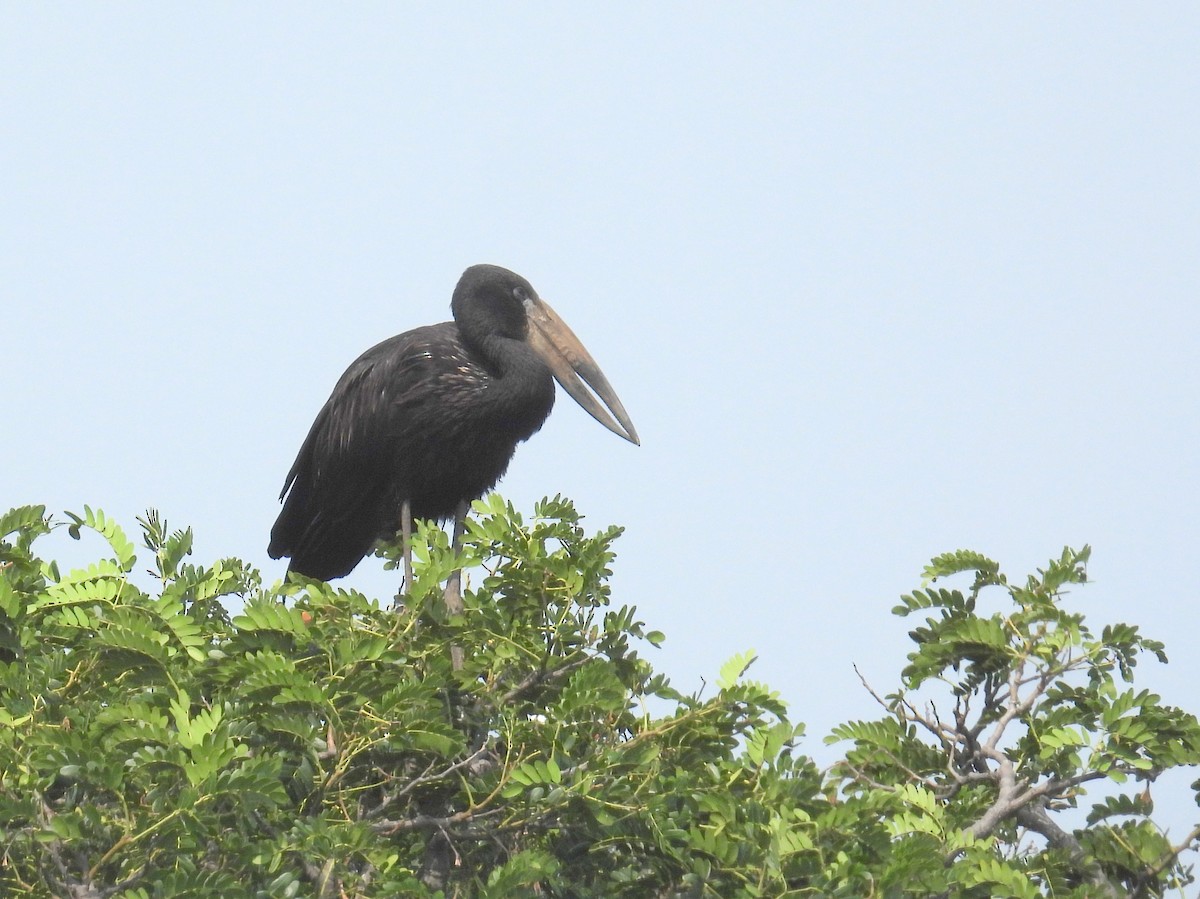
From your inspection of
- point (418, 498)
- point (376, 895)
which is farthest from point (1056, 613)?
point (418, 498)

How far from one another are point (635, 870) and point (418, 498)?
4.05m

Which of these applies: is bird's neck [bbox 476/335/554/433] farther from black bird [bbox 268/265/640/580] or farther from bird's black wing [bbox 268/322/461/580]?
bird's black wing [bbox 268/322/461/580]

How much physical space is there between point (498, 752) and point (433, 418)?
11.6 ft

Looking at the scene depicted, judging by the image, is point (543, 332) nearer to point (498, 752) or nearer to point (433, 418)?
point (433, 418)

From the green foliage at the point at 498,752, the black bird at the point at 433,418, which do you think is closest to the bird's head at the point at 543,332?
the black bird at the point at 433,418

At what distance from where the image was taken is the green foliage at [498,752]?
385 centimetres

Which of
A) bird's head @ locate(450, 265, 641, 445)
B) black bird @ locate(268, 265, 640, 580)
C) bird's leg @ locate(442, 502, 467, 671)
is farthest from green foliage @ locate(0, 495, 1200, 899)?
bird's head @ locate(450, 265, 641, 445)

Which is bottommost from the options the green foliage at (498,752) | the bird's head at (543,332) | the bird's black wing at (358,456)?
the green foliage at (498,752)

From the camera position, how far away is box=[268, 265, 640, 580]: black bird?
814 cm

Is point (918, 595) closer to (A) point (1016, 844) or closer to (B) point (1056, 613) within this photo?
(B) point (1056, 613)

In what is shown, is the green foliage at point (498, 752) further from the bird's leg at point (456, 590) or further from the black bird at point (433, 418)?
the black bird at point (433, 418)

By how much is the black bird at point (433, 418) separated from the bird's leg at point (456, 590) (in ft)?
0.16

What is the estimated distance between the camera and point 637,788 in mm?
4289

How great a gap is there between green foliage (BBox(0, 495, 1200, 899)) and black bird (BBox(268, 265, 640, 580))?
288 centimetres
